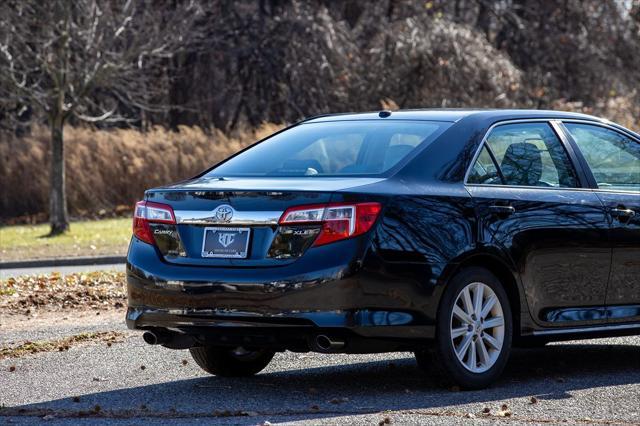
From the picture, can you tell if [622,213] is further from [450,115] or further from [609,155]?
[450,115]

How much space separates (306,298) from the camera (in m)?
7.27

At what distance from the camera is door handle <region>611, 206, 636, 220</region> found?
8.60 metres

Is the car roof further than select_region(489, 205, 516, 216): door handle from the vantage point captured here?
Yes

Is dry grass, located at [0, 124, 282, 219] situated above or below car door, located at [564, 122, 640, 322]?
below

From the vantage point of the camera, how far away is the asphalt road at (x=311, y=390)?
7.12 m

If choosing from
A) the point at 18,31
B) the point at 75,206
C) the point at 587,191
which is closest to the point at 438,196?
the point at 587,191

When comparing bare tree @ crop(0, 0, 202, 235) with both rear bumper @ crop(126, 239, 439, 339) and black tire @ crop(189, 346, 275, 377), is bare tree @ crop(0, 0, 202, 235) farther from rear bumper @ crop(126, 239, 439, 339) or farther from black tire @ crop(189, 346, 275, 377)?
rear bumper @ crop(126, 239, 439, 339)

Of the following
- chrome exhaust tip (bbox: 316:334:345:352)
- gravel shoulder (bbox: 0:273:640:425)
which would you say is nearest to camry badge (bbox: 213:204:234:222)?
chrome exhaust tip (bbox: 316:334:345:352)

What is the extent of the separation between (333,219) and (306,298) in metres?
0.42

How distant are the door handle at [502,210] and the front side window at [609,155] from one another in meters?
0.94

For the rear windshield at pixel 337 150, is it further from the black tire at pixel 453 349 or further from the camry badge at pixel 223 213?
the black tire at pixel 453 349

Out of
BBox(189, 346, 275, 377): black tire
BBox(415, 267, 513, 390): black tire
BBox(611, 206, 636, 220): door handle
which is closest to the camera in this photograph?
BBox(415, 267, 513, 390): black tire

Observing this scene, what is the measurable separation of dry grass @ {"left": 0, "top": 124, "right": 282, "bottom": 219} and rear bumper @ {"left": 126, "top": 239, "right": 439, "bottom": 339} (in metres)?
22.5

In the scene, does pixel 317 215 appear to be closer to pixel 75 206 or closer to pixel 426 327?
pixel 426 327
